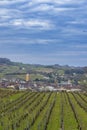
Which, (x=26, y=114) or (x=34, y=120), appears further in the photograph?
(x=26, y=114)

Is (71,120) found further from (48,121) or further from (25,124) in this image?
(25,124)

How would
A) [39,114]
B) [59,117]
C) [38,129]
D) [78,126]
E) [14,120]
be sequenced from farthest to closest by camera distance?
[39,114], [59,117], [14,120], [78,126], [38,129]

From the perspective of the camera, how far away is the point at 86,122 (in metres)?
59.0

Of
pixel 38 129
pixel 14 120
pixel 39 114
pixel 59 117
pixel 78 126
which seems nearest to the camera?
pixel 38 129

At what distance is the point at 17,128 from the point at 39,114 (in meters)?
17.0

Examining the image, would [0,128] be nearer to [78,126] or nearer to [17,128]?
[17,128]

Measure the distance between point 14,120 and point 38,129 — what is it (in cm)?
976

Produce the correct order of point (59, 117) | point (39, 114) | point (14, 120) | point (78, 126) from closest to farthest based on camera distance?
point (78, 126), point (14, 120), point (59, 117), point (39, 114)

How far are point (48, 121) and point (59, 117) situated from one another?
5.41m

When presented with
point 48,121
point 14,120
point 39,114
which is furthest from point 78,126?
point 39,114

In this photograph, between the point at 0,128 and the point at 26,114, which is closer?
the point at 0,128

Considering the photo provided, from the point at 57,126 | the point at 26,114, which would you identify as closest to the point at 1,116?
the point at 26,114

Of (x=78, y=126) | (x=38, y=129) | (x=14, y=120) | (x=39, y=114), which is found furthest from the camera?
(x=39, y=114)

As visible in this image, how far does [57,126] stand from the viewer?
176 ft
